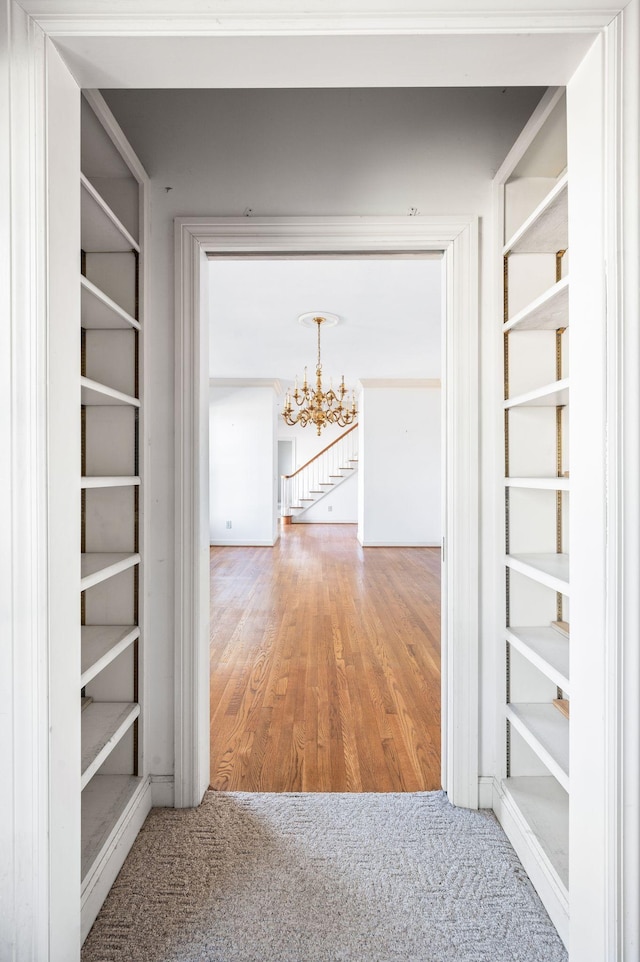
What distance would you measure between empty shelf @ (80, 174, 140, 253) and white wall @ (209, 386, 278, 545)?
6.20 metres

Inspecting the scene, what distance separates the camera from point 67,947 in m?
1.00

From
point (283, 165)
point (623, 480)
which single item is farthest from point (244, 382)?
point (623, 480)

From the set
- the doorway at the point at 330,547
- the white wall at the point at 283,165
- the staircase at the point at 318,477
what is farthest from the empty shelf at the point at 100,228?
the staircase at the point at 318,477

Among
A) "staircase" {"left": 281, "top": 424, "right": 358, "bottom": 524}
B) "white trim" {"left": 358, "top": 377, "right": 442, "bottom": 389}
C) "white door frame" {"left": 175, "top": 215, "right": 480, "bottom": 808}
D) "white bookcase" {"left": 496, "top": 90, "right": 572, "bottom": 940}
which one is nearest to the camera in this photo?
"white bookcase" {"left": 496, "top": 90, "right": 572, "bottom": 940}

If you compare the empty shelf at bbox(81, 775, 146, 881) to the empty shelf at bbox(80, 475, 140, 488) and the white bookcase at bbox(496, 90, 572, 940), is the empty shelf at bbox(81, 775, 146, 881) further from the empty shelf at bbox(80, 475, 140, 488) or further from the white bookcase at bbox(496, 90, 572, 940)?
the white bookcase at bbox(496, 90, 572, 940)

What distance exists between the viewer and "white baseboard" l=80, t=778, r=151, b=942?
1.28 metres

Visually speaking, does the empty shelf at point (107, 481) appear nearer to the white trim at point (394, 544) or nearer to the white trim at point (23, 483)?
the white trim at point (23, 483)

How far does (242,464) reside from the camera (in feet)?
26.1

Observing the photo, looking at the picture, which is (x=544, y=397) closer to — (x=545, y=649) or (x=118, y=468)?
(x=545, y=649)

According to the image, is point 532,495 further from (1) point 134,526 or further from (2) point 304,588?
(2) point 304,588

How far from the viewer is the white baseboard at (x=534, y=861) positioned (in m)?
1.27

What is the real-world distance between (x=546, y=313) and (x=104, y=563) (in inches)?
59.8

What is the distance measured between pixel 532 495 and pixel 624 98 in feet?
3.69

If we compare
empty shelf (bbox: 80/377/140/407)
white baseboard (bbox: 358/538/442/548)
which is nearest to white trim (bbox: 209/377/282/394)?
white baseboard (bbox: 358/538/442/548)
